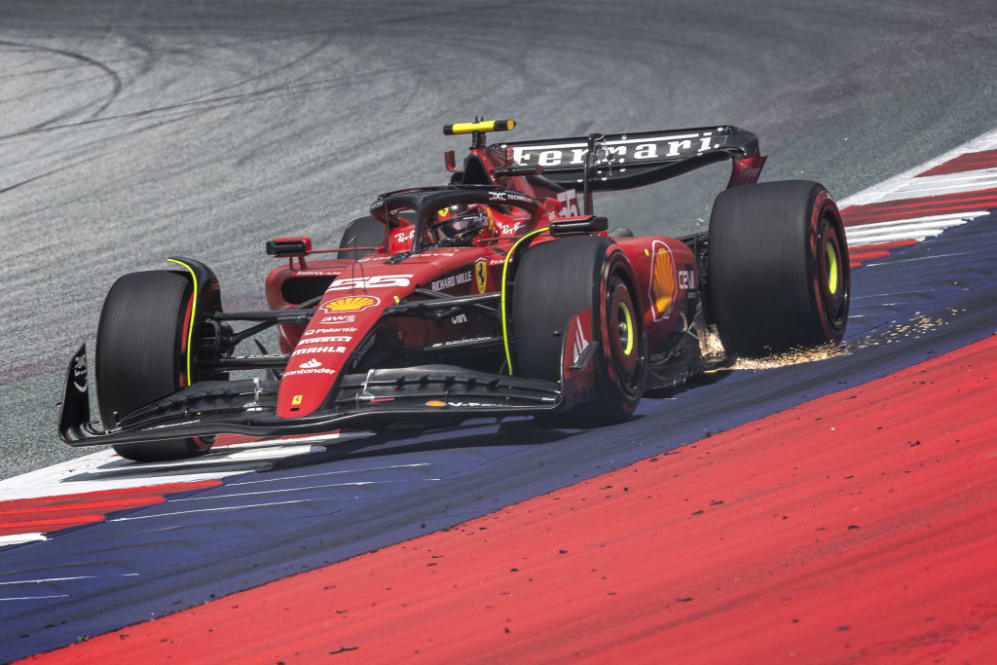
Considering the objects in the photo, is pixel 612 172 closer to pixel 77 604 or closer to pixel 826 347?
pixel 826 347

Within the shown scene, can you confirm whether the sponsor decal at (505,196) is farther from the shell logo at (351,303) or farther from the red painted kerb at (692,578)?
the red painted kerb at (692,578)

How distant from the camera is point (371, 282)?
826 centimetres

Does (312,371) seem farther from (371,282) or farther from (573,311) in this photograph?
(573,311)

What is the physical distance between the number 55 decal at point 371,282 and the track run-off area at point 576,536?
854 mm

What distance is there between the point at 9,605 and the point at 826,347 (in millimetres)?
5046

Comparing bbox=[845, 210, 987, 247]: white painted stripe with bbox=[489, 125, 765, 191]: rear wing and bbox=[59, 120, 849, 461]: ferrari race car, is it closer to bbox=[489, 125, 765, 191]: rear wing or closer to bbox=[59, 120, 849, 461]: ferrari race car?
bbox=[489, 125, 765, 191]: rear wing

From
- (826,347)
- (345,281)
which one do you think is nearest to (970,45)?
(826,347)

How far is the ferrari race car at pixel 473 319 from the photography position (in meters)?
7.64

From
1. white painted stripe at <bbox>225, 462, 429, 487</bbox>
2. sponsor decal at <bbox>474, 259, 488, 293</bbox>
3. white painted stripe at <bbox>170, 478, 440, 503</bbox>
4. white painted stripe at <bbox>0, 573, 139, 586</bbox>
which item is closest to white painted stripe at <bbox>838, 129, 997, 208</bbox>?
sponsor decal at <bbox>474, 259, 488, 293</bbox>

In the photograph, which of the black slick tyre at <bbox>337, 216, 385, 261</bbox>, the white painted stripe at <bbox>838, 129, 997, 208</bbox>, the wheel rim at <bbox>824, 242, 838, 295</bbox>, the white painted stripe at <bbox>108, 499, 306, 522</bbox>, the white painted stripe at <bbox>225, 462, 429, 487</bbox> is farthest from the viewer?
the white painted stripe at <bbox>838, 129, 997, 208</bbox>

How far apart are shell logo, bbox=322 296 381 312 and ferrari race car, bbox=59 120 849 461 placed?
0.01 meters

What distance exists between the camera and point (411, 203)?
9.24 m

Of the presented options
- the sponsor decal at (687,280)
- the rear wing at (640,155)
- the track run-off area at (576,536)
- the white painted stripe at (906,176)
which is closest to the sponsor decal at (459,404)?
the track run-off area at (576,536)

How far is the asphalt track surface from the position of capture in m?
16.1
